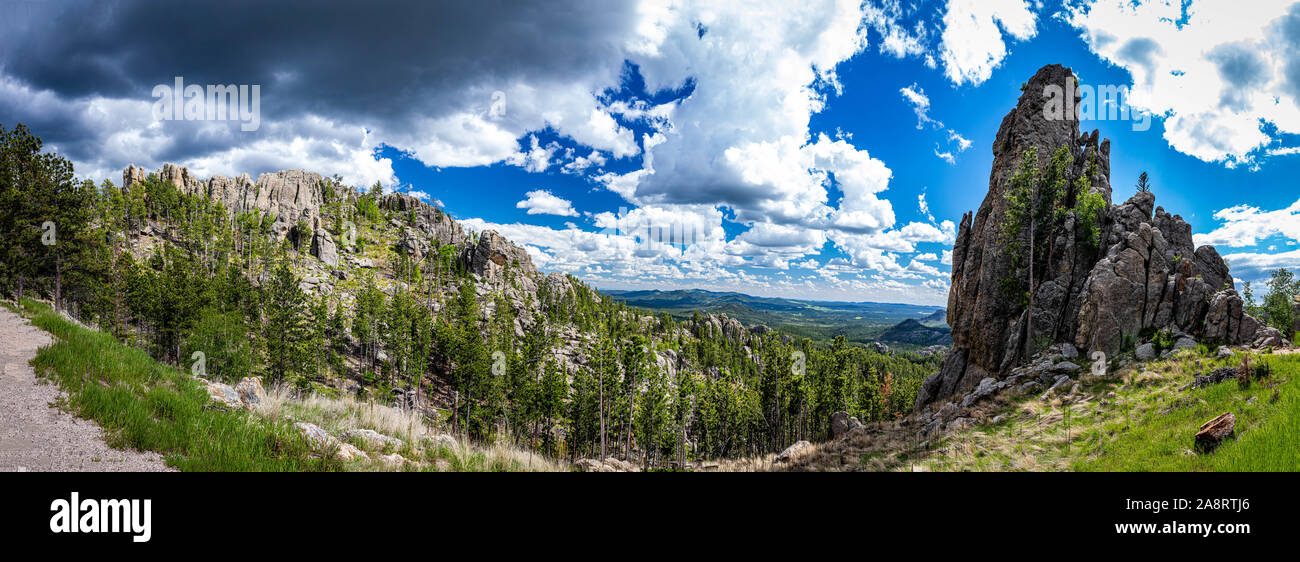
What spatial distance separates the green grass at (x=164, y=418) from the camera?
612 centimetres

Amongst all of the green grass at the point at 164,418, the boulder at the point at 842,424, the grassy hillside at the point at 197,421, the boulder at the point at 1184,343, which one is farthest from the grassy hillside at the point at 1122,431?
the boulder at the point at 842,424

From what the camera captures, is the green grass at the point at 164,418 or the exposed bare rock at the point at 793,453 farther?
the exposed bare rock at the point at 793,453

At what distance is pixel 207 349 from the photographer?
49812 mm

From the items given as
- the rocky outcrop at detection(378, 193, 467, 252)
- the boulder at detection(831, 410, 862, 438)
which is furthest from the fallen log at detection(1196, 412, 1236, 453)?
the rocky outcrop at detection(378, 193, 467, 252)

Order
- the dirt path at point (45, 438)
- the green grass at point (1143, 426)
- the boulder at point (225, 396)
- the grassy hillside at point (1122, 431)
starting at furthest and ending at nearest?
the boulder at point (225, 396), the grassy hillside at point (1122, 431), the green grass at point (1143, 426), the dirt path at point (45, 438)

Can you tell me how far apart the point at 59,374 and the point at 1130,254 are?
40196mm

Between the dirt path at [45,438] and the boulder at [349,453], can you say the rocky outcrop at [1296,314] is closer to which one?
the boulder at [349,453]

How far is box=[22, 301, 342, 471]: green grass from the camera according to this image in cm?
612

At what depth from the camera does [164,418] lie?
709 centimetres

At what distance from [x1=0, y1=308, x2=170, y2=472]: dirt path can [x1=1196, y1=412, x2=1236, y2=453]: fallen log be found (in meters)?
18.9

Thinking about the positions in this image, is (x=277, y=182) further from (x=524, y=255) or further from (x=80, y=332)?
(x=80, y=332)

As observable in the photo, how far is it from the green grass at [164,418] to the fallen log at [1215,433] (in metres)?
17.2

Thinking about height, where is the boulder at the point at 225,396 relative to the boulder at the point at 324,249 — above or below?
below
